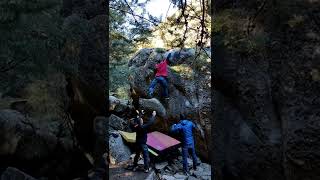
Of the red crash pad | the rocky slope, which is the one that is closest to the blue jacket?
the red crash pad

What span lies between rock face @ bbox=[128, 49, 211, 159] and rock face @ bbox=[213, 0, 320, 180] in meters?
7.39

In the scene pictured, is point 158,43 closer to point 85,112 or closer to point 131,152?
point 131,152

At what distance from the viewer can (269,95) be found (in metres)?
3.84

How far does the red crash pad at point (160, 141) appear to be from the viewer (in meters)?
10.6

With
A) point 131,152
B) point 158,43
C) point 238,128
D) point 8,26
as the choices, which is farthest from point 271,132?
point 158,43

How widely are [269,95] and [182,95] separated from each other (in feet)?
27.7

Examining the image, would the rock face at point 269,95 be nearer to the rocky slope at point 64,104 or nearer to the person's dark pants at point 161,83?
the rocky slope at point 64,104

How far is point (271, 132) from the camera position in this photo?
3.80 m

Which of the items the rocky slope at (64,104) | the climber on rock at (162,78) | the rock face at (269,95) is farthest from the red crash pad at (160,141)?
the rock face at (269,95)

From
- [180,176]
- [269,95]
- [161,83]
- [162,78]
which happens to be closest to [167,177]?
[180,176]

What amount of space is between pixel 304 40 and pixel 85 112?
5.24 metres

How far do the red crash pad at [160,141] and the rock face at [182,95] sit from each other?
710mm

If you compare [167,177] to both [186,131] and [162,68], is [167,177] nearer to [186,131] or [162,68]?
[186,131]

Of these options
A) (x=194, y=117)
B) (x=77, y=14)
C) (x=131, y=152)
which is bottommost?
(x=131, y=152)
